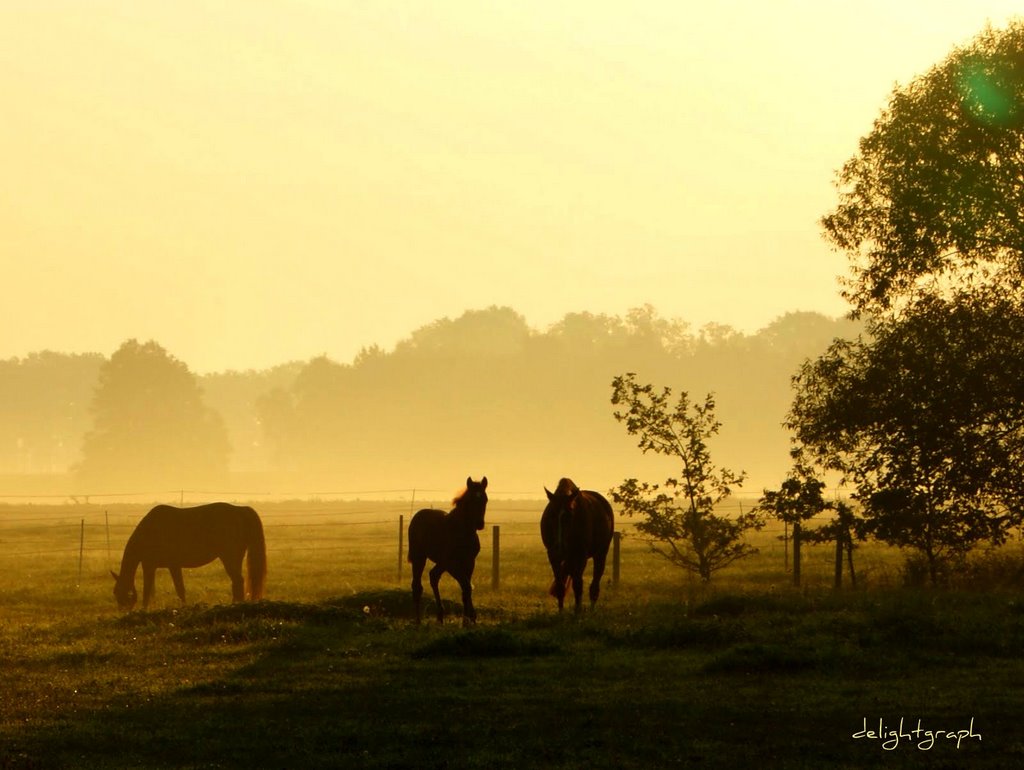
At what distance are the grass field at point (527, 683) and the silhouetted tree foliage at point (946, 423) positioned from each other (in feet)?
7.81

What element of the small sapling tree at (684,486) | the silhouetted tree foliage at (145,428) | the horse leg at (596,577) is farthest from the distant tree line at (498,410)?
the horse leg at (596,577)

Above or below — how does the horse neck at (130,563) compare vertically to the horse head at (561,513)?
below

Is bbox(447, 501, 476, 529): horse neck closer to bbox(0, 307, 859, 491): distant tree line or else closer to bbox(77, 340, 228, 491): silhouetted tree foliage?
bbox(77, 340, 228, 491): silhouetted tree foliage

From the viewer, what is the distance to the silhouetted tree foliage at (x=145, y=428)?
4953 inches

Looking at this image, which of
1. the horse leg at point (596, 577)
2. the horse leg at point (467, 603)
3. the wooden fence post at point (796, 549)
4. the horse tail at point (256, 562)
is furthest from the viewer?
the wooden fence post at point (796, 549)

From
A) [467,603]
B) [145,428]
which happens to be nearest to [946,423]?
[467,603]

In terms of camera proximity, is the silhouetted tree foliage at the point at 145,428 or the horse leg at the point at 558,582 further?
the silhouetted tree foliage at the point at 145,428

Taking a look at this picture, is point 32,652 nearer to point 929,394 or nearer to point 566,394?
point 929,394

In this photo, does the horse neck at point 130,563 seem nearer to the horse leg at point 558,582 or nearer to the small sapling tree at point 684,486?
the horse leg at point 558,582

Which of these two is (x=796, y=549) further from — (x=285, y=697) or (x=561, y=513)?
(x=285, y=697)

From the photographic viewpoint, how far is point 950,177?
28438 millimetres

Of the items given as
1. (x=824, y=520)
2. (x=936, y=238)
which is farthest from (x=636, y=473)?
(x=936, y=238)

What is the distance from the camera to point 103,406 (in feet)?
422

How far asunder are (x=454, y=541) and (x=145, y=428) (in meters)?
113
